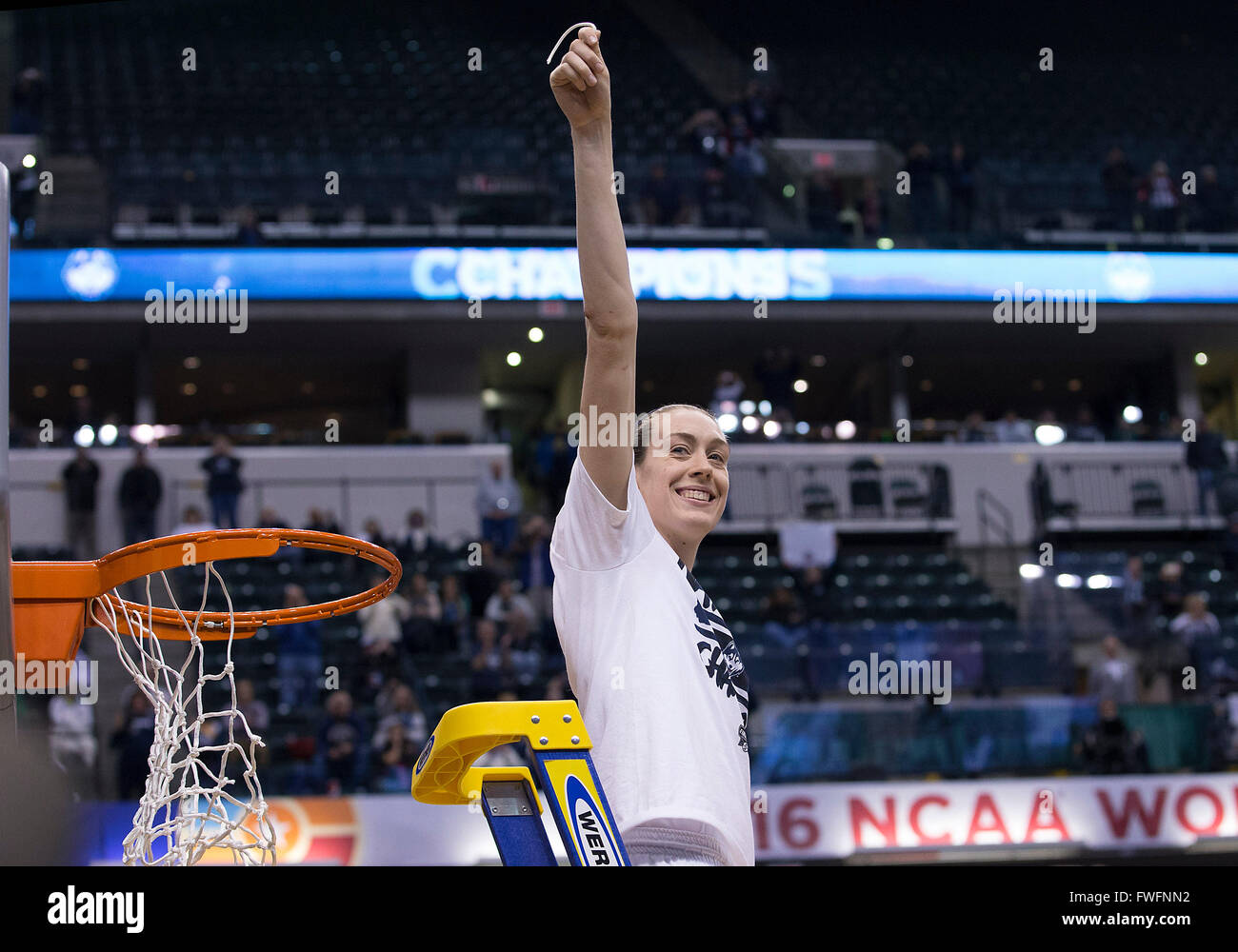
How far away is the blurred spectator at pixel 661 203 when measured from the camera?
639 inches

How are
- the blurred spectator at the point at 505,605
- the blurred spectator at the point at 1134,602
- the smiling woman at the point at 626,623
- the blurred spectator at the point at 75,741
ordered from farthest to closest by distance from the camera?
the blurred spectator at the point at 1134,602 < the blurred spectator at the point at 505,605 < the blurred spectator at the point at 75,741 < the smiling woman at the point at 626,623

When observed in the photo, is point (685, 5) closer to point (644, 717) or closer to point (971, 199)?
point (971, 199)

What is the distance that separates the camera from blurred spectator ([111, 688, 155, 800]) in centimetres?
906

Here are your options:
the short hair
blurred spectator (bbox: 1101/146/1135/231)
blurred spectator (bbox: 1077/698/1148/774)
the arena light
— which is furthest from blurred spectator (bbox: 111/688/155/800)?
blurred spectator (bbox: 1101/146/1135/231)

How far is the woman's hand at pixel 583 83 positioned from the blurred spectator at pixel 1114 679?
32.9 ft

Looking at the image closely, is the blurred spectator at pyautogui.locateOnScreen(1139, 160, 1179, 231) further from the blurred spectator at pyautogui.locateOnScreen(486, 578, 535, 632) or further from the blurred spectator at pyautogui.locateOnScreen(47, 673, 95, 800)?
the blurred spectator at pyautogui.locateOnScreen(47, 673, 95, 800)

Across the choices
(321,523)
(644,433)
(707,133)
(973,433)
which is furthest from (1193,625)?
(644,433)

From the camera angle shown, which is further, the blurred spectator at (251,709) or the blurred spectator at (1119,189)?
the blurred spectator at (1119,189)

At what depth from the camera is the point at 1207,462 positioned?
15.5 metres

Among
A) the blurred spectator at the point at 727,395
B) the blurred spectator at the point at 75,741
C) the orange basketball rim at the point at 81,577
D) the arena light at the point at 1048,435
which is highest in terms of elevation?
the blurred spectator at the point at 727,395

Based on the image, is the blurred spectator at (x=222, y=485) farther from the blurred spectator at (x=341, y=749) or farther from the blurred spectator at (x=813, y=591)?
the blurred spectator at (x=813, y=591)

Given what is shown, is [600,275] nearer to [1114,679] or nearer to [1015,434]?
[1114,679]

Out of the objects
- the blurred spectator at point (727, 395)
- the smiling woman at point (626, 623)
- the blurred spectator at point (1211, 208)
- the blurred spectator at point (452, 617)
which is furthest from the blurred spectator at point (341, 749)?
the blurred spectator at point (1211, 208)
